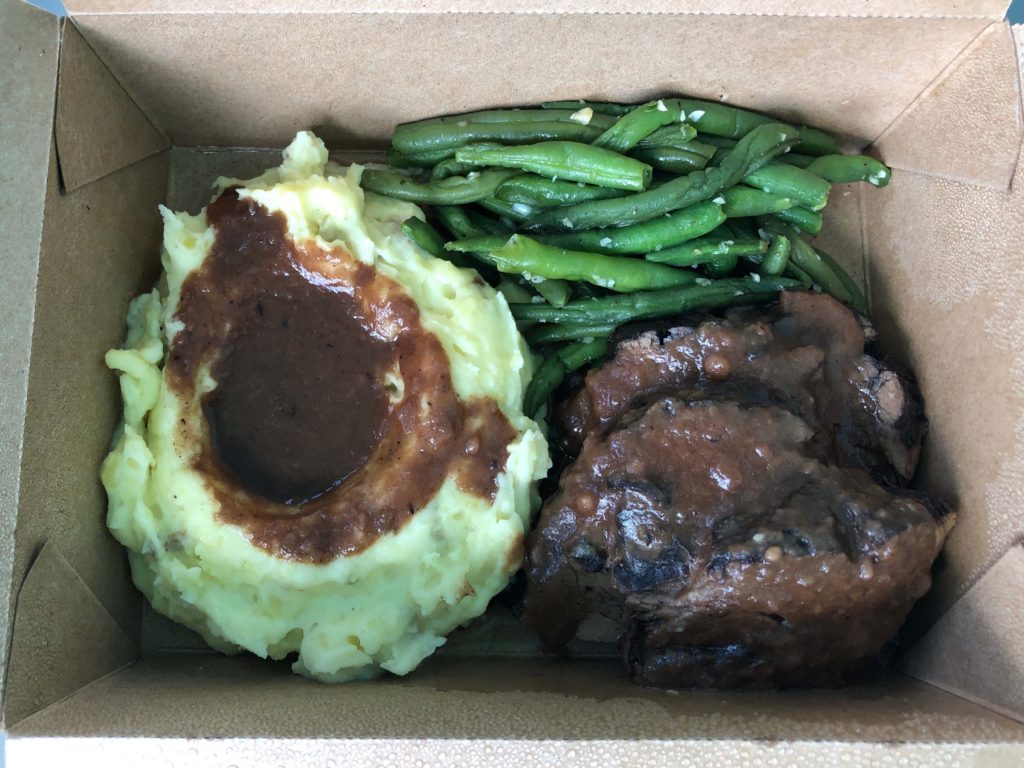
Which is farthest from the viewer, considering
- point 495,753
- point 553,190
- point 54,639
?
point 553,190

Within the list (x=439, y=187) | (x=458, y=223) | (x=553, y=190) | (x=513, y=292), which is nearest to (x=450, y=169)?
(x=439, y=187)

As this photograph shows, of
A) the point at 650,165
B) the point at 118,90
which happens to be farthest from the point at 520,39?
the point at 118,90

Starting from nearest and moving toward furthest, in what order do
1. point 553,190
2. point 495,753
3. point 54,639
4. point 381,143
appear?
point 495,753
point 54,639
point 553,190
point 381,143

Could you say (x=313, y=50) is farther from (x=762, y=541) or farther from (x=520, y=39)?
(x=762, y=541)

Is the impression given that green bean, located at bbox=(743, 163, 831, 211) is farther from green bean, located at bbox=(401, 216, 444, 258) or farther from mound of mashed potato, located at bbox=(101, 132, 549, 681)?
green bean, located at bbox=(401, 216, 444, 258)

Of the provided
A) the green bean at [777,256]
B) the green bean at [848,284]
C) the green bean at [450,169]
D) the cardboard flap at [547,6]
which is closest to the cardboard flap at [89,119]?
the cardboard flap at [547,6]

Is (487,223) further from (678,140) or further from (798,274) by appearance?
(798,274)
